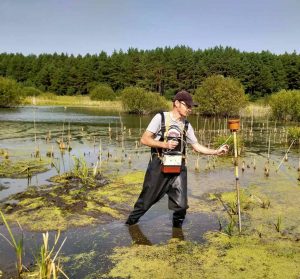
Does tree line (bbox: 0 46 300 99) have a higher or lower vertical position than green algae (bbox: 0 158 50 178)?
higher

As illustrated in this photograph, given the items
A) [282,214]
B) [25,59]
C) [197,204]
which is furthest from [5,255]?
[25,59]

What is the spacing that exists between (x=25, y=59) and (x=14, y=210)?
11095 centimetres

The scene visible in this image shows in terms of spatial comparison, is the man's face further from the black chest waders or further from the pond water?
the pond water

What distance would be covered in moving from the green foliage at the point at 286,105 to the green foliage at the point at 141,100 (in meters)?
12.4

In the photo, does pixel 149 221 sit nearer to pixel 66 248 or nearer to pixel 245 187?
pixel 66 248

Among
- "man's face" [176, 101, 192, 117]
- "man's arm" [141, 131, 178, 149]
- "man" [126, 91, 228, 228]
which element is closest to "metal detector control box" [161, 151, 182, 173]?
"man" [126, 91, 228, 228]

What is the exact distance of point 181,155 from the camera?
6.55m

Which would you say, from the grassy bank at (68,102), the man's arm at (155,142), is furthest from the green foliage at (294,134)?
the grassy bank at (68,102)

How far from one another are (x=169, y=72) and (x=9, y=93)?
143 ft

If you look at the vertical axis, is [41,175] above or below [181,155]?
below

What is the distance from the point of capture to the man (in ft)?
20.9

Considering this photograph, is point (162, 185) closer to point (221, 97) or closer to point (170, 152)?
point (170, 152)

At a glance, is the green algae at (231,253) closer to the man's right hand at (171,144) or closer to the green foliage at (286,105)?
the man's right hand at (171,144)

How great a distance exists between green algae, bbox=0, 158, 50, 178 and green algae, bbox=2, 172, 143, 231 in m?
1.74
